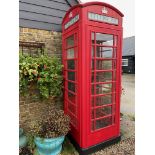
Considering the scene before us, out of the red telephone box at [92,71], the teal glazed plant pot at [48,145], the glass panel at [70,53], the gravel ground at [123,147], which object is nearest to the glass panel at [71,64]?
the red telephone box at [92,71]

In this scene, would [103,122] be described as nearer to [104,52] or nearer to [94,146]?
[94,146]

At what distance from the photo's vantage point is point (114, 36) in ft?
11.4

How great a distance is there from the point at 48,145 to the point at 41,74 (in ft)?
4.93

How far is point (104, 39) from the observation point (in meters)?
3.39

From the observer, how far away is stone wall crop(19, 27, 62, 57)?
392cm

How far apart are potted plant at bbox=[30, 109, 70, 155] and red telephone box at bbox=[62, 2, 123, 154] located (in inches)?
14.3

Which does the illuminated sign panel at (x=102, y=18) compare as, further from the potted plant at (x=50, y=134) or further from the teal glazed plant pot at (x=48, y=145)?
the teal glazed plant pot at (x=48, y=145)

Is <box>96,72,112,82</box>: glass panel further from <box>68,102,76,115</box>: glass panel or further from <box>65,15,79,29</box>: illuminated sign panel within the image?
<box>65,15,79,29</box>: illuminated sign panel

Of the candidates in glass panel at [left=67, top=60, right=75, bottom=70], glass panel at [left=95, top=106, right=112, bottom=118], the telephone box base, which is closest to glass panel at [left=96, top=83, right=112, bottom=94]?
glass panel at [left=95, top=106, right=112, bottom=118]

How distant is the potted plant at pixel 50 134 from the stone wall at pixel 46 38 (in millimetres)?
1782

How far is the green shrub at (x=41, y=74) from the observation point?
11.4 ft
